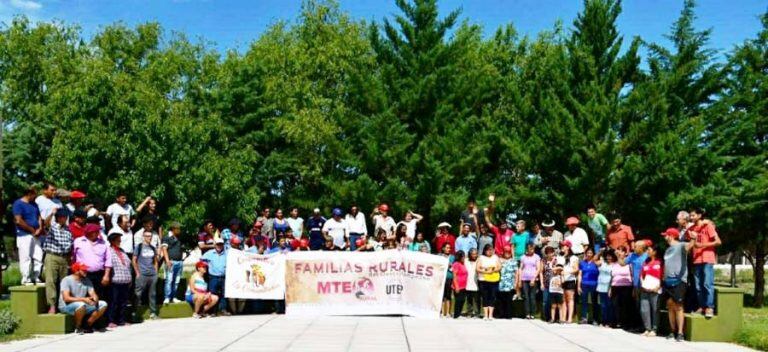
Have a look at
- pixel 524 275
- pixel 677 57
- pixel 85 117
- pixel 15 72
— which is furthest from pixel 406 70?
pixel 15 72

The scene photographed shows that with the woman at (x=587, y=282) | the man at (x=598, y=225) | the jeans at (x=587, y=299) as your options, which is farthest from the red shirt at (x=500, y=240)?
the jeans at (x=587, y=299)

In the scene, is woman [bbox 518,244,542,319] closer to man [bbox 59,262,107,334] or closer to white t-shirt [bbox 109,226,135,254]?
white t-shirt [bbox 109,226,135,254]

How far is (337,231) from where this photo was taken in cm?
2044

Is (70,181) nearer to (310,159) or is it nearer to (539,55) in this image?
(310,159)

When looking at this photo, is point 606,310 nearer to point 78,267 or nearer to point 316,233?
point 316,233

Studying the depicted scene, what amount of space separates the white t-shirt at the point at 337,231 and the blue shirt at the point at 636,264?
6884 mm

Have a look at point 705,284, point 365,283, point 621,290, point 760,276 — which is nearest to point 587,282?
point 621,290

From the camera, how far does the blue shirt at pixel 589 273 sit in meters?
17.2

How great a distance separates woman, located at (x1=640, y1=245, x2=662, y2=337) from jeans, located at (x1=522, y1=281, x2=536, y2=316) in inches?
113

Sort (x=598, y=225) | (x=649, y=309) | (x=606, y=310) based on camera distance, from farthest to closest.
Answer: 1. (x=598, y=225)
2. (x=606, y=310)
3. (x=649, y=309)

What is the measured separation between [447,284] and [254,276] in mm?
4133

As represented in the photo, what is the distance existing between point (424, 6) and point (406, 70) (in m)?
2.61

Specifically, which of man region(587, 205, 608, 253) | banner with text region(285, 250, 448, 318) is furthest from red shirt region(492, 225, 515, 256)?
man region(587, 205, 608, 253)

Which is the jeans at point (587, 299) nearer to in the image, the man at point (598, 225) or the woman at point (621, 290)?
the woman at point (621, 290)
